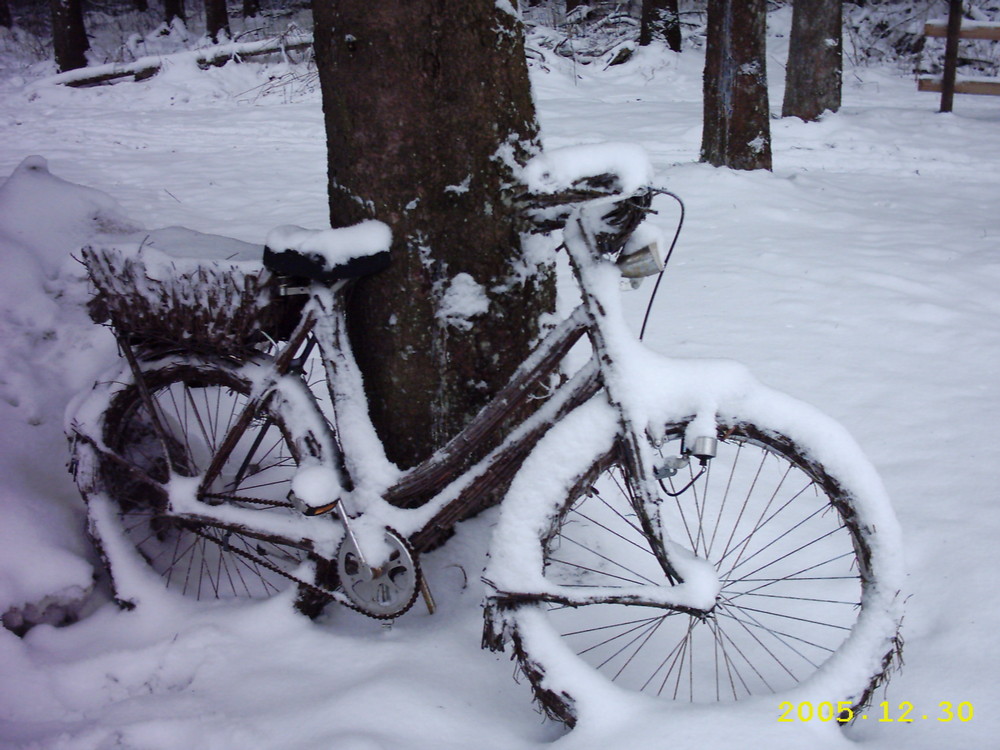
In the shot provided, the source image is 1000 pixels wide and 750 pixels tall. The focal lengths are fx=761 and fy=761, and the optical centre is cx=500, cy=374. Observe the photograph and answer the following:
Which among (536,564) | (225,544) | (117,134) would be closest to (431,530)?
(536,564)

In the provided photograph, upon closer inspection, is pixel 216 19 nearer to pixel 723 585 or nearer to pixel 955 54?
pixel 955 54

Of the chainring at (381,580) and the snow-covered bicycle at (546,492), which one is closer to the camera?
the snow-covered bicycle at (546,492)

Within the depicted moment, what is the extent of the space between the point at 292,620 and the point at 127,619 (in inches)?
21.7

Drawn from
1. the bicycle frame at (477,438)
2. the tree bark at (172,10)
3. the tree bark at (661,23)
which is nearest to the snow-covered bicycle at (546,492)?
the bicycle frame at (477,438)

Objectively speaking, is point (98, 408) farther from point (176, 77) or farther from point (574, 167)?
point (176, 77)

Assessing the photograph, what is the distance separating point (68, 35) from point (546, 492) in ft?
56.0

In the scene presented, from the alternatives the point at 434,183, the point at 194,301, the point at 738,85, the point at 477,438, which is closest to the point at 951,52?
the point at 738,85

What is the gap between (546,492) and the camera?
1977 millimetres

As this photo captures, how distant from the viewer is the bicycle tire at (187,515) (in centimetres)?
236

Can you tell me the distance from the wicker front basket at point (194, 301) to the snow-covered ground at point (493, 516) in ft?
2.67

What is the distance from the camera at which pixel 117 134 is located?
959 centimetres
